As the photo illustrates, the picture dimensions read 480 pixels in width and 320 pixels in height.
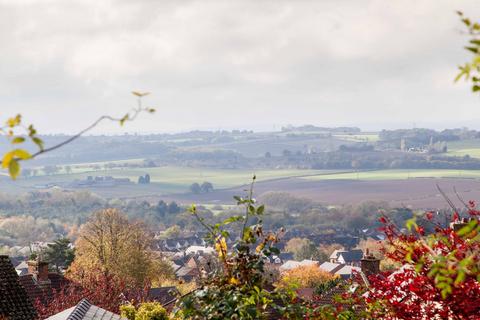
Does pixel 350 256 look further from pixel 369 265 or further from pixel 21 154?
pixel 21 154

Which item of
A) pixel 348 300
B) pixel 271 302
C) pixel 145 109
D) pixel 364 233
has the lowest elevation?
pixel 364 233

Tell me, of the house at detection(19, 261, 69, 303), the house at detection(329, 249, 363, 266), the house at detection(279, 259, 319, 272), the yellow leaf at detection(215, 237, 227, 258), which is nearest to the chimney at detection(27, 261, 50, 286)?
the house at detection(19, 261, 69, 303)

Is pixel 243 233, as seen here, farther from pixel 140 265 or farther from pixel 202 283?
pixel 140 265

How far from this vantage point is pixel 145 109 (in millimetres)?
5832

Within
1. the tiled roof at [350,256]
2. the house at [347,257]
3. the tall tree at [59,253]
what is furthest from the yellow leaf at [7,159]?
the tiled roof at [350,256]

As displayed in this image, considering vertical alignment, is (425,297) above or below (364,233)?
above

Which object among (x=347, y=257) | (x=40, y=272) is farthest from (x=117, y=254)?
(x=347, y=257)

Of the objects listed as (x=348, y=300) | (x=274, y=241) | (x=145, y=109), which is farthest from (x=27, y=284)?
(x=145, y=109)

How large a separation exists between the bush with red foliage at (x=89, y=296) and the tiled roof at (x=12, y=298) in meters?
11.0

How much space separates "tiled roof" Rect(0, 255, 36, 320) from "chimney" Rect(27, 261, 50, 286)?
15.0 meters

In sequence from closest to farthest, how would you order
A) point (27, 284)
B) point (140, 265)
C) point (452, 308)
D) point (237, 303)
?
point (237, 303)
point (452, 308)
point (27, 284)
point (140, 265)

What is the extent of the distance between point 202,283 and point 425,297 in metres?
3.64

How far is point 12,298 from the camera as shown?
20594 mm

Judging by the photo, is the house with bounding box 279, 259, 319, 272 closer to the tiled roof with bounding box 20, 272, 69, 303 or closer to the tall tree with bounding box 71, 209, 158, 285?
the tall tree with bounding box 71, 209, 158, 285
